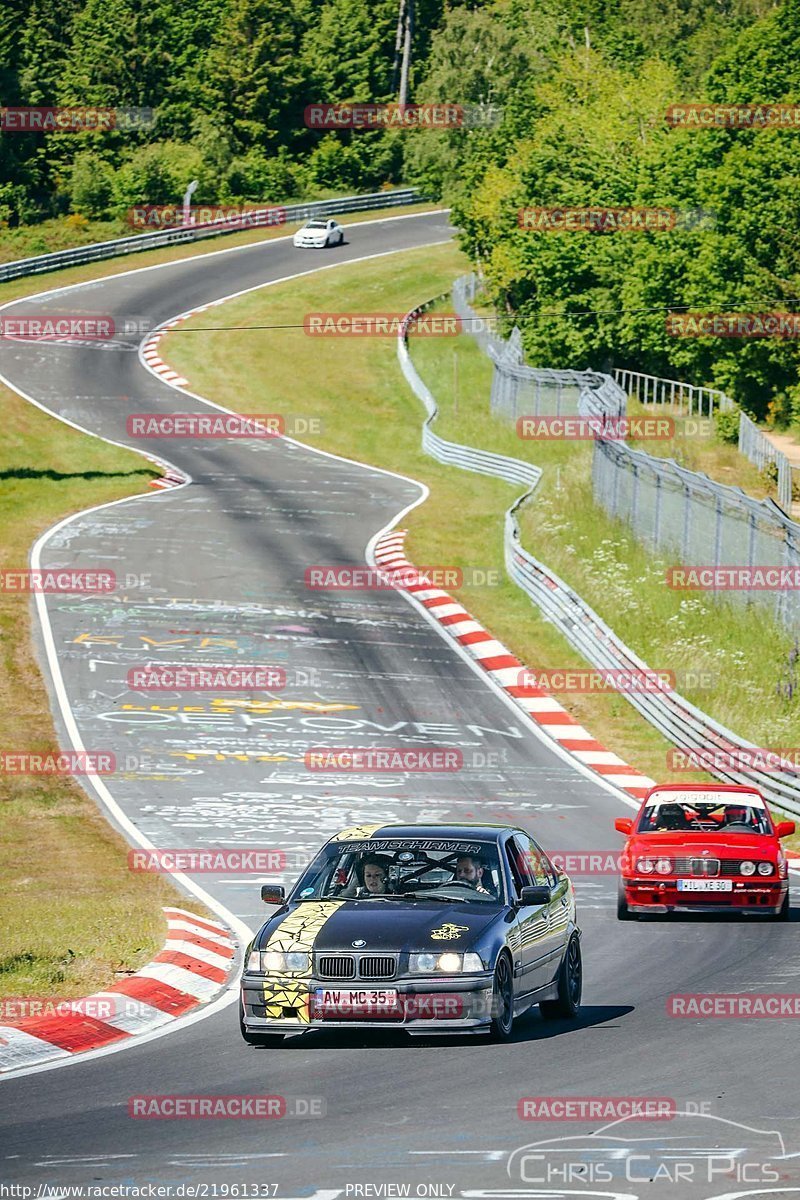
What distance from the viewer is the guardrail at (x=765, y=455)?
47.6 m

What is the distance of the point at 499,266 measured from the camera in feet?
238

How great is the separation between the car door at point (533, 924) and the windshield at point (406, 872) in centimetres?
25

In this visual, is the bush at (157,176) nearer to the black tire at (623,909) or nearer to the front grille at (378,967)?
the black tire at (623,909)

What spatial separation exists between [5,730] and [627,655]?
10966 millimetres

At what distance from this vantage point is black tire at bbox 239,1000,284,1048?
12477 millimetres

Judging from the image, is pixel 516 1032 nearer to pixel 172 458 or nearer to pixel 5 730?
pixel 5 730
